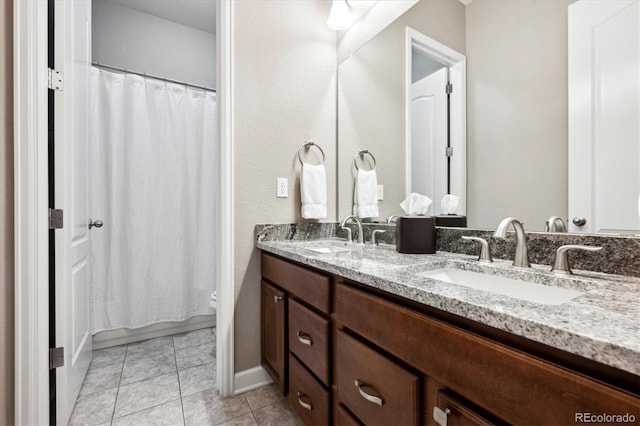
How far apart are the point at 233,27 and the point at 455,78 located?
1.17 m

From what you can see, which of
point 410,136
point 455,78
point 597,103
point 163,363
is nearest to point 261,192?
point 410,136

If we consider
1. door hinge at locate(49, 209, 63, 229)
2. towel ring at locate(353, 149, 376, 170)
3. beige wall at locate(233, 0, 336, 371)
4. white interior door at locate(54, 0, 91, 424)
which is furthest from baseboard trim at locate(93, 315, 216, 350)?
towel ring at locate(353, 149, 376, 170)

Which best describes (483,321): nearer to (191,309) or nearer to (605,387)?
(605,387)

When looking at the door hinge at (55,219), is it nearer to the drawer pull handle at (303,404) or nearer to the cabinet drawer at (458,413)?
the drawer pull handle at (303,404)

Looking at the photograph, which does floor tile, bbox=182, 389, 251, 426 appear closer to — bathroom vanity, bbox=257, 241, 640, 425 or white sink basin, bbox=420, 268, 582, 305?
bathroom vanity, bbox=257, 241, 640, 425

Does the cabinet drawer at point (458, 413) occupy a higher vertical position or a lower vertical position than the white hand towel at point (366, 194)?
lower

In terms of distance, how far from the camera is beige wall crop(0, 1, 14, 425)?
1149mm

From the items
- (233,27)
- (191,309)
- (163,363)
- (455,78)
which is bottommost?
(163,363)

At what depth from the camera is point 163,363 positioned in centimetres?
185

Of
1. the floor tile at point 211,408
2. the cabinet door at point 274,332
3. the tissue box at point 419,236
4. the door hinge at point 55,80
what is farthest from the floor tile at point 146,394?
the door hinge at point 55,80

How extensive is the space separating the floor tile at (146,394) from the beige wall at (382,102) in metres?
1.38

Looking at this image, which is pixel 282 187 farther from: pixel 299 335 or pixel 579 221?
pixel 579 221

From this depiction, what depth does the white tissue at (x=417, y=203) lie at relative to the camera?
1389 mm

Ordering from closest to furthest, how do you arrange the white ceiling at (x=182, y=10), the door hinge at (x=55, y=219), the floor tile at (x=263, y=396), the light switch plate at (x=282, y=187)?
the door hinge at (x=55, y=219) → the floor tile at (x=263, y=396) → the light switch plate at (x=282, y=187) → the white ceiling at (x=182, y=10)
